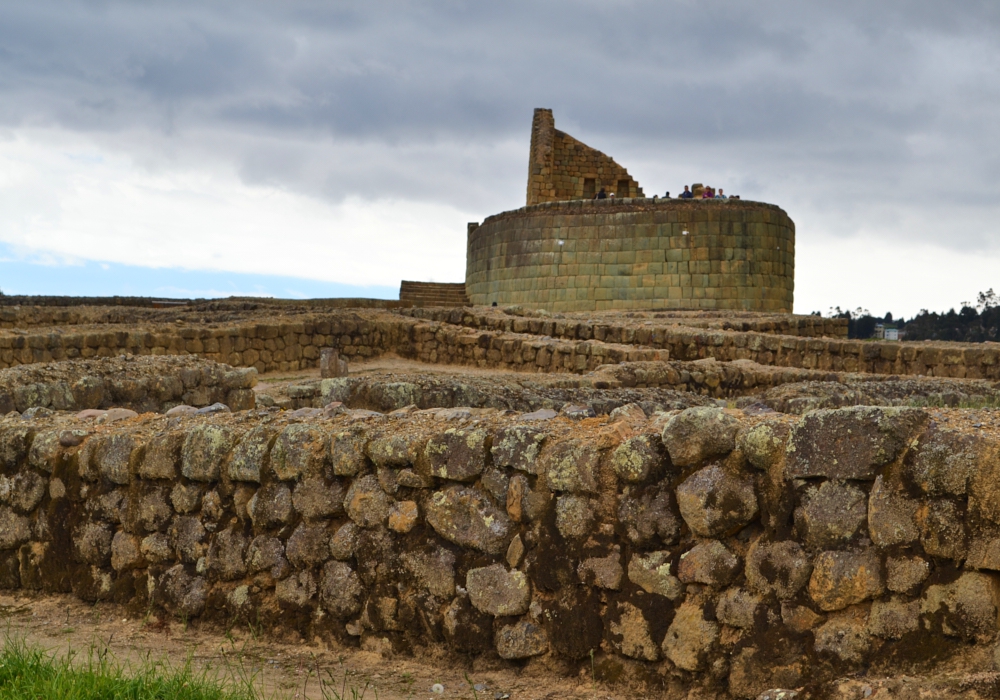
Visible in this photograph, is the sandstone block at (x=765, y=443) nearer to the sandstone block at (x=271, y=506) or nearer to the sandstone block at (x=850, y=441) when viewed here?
the sandstone block at (x=850, y=441)

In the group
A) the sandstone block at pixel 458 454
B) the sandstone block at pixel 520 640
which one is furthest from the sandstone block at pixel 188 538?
the sandstone block at pixel 520 640

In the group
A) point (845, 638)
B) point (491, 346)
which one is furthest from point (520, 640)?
point (491, 346)

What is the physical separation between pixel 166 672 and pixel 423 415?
4.35 ft

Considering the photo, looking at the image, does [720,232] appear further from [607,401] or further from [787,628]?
[787,628]

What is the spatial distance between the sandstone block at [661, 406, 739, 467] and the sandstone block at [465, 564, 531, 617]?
69cm

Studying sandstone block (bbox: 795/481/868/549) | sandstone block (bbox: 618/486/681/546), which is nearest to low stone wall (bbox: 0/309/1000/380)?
sandstone block (bbox: 618/486/681/546)

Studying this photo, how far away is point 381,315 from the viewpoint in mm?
17312

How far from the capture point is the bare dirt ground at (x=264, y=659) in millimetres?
3283

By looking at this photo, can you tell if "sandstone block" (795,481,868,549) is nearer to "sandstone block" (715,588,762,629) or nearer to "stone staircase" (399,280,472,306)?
"sandstone block" (715,588,762,629)

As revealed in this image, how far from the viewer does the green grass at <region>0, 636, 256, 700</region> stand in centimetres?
293

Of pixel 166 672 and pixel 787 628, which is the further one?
pixel 166 672

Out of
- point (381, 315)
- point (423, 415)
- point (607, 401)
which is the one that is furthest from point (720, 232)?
point (423, 415)

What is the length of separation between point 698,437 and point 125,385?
17.3ft

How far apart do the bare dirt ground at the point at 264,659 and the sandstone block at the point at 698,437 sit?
2.54ft
